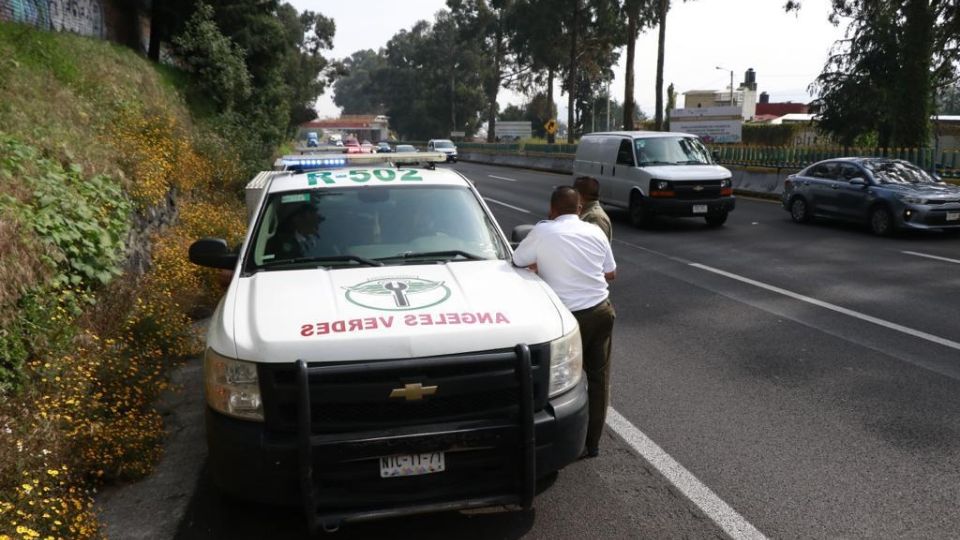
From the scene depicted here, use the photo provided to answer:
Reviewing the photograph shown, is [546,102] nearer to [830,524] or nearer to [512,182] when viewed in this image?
[512,182]

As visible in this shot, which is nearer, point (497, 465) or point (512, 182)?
point (497, 465)

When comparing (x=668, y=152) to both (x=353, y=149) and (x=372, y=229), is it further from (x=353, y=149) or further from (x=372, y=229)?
(x=372, y=229)

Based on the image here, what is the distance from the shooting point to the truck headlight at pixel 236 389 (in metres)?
3.87

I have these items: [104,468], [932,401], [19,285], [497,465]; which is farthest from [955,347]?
[19,285]

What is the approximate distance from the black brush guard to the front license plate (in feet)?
0.49

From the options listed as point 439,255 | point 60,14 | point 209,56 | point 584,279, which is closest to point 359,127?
point 209,56

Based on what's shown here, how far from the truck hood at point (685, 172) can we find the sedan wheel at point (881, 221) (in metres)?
2.99

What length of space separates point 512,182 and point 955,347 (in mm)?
25596

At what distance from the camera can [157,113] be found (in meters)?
16.0

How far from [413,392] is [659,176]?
14.0 meters

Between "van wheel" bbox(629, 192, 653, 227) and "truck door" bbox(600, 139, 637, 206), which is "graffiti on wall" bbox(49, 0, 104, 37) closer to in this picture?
"truck door" bbox(600, 139, 637, 206)

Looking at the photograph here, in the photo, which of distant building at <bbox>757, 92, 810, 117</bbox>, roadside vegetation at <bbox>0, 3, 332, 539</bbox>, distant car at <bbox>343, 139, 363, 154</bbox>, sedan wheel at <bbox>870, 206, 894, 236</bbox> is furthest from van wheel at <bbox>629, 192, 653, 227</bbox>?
distant building at <bbox>757, 92, 810, 117</bbox>

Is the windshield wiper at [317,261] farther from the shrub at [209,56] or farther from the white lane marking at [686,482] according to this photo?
the shrub at [209,56]

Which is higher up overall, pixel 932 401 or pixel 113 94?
pixel 113 94
